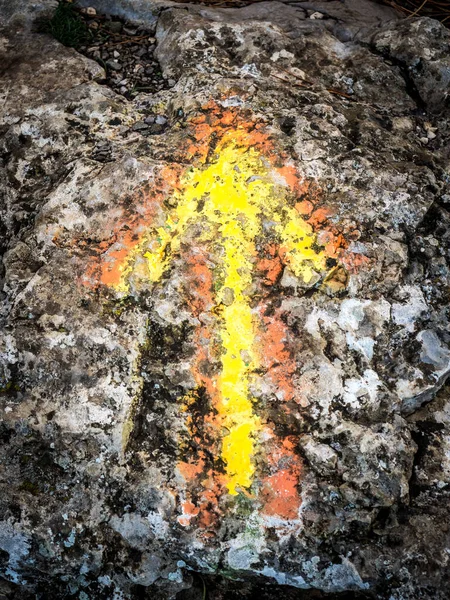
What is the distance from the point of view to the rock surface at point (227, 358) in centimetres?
199

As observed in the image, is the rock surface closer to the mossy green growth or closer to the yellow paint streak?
the yellow paint streak

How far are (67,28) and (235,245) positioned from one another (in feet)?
5.98

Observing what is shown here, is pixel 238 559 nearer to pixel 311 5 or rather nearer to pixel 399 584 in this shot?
pixel 399 584

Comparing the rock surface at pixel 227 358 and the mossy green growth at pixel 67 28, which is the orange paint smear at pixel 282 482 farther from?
the mossy green growth at pixel 67 28

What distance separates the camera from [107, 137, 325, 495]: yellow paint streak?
2100 mm

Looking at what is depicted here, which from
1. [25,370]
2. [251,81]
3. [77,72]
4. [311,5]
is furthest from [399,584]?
[311,5]

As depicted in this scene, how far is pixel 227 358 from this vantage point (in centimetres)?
215

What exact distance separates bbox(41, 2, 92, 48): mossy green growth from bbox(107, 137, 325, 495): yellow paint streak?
1.32 metres

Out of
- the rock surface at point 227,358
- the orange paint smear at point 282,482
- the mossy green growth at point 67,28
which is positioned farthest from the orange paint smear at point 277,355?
the mossy green growth at point 67,28

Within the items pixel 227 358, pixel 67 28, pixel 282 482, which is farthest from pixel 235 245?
pixel 67 28

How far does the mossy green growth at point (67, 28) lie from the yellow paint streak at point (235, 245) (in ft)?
4.32

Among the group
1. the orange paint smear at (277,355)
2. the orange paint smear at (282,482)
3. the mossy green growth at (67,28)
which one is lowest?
the orange paint smear at (282,482)

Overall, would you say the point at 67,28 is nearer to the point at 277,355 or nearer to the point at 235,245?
the point at 235,245

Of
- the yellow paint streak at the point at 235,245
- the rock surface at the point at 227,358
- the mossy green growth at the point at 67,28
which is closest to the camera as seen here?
the rock surface at the point at 227,358
